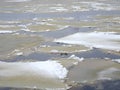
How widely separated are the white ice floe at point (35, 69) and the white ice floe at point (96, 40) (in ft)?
14.9

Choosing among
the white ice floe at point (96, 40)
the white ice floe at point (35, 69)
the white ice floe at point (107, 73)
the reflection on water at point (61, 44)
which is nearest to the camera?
the white ice floe at point (107, 73)

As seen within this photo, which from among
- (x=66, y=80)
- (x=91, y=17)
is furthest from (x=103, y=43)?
(x=91, y=17)

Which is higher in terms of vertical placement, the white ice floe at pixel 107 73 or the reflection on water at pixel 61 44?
the white ice floe at pixel 107 73

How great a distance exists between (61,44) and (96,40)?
2406 millimetres

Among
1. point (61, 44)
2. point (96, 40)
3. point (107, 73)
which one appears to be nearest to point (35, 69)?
point (107, 73)

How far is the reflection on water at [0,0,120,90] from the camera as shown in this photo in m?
15.3

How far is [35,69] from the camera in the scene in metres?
16.1

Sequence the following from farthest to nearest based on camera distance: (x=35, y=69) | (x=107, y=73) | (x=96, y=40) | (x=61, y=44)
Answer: (x=96, y=40), (x=61, y=44), (x=35, y=69), (x=107, y=73)

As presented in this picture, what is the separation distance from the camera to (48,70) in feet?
52.3

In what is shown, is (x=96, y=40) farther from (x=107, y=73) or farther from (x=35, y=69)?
(x=35, y=69)

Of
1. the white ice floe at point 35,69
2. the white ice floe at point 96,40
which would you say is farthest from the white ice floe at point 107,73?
the white ice floe at point 96,40

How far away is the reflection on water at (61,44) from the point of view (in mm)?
15253

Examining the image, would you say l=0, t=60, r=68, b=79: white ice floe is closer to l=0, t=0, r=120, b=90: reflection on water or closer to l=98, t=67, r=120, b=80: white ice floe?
l=0, t=0, r=120, b=90: reflection on water

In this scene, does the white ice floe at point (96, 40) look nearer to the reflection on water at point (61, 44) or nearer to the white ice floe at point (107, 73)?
the reflection on water at point (61, 44)
